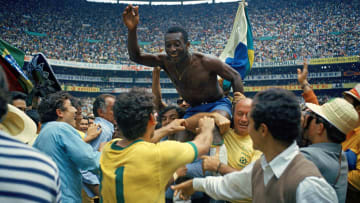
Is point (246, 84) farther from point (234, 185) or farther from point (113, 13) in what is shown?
point (234, 185)

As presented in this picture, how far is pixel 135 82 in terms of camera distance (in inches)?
1216

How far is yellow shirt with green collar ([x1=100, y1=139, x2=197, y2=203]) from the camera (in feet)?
5.97

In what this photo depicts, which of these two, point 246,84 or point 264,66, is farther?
point 246,84

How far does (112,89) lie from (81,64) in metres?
4.16

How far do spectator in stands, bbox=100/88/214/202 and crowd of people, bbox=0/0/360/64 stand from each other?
26724mm

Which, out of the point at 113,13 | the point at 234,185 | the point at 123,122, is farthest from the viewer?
the point at 113,13

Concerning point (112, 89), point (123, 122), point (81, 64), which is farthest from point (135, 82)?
point (123, 122)

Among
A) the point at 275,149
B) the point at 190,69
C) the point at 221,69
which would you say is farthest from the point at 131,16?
the point at 275,149

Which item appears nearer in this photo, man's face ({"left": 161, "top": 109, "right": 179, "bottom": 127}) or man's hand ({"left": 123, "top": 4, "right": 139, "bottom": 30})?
man's hand ({"left": 123, "top": 4, "right": 139, "bottom": 30})

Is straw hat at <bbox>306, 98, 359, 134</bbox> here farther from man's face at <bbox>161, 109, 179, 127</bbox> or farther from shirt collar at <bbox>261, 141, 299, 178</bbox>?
man's face at <bbox>161, 109, 179, 127</bbox>

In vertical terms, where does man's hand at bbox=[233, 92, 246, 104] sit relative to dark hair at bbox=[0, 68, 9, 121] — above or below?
below

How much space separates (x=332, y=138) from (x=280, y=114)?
0.74 m

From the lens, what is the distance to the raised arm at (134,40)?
288cm

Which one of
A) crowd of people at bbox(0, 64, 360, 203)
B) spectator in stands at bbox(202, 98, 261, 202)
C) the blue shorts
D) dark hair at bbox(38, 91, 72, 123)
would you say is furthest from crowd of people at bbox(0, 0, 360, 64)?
crowd of people at bbox(0, 64, 360, 203)
